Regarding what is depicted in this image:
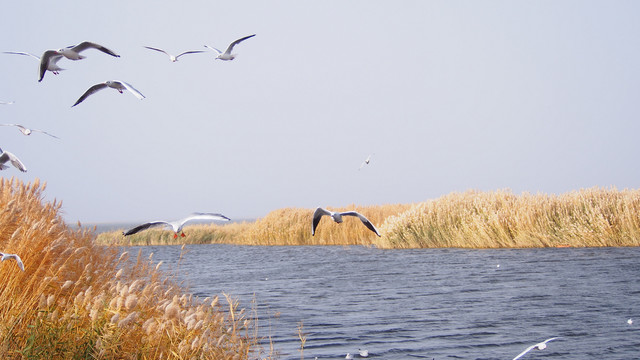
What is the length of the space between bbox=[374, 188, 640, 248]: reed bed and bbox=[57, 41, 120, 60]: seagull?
2263 centimetres

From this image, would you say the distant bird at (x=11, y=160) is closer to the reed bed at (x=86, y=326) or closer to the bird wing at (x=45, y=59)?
the reed bed at (x=86, y=326)

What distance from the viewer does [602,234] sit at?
2589 centimetres

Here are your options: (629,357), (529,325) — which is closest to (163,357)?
(629,357)

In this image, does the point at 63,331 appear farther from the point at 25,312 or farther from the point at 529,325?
the point at 529,325

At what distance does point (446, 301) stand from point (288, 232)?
76.5ft

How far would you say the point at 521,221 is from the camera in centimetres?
2709

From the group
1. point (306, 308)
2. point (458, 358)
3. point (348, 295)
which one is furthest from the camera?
point (348, 295)

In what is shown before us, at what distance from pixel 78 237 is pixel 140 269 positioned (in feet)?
4.59

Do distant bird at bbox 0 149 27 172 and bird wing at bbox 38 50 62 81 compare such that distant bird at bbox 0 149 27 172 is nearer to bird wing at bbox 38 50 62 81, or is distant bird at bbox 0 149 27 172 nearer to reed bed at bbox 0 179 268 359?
reed bed at bbox 0 179 268 359

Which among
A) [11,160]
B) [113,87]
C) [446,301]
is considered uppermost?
[113,87]

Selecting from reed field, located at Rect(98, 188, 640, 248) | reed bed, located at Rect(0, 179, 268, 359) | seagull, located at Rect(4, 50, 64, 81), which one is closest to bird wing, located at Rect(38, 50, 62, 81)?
seagull, located at Rect(4, 50, 64, 81)

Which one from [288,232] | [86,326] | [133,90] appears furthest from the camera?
[288,232]

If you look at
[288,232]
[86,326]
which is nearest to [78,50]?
[86,326]

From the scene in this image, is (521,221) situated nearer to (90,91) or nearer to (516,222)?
(516,222)
